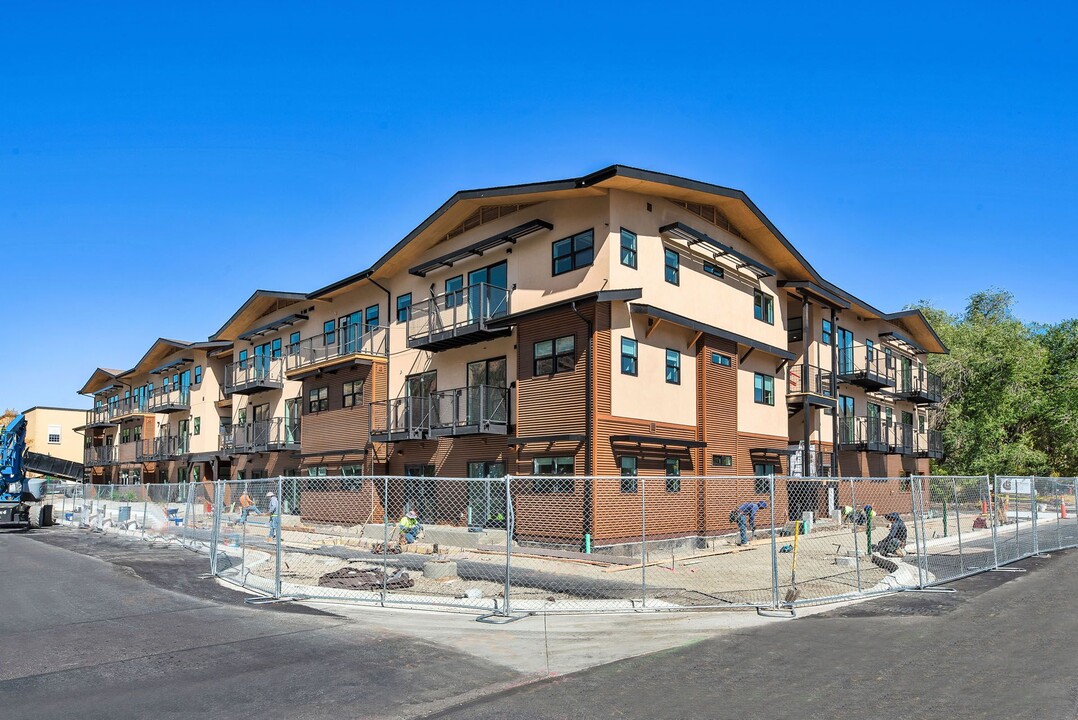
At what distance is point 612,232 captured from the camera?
22984 millimetres

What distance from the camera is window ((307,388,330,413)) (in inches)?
1357

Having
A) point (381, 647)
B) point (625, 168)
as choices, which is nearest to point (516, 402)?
point (625, 168)

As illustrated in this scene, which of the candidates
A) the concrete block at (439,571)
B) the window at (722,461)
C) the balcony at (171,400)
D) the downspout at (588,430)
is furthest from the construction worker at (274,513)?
the balcony at (171,400)

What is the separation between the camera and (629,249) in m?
23.7

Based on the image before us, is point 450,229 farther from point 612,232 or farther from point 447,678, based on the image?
point 447,678

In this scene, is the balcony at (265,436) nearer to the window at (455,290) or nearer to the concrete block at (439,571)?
the window at (455,290)

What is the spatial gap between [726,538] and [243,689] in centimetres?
2006

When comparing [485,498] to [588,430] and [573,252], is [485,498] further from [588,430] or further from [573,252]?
[573,252]

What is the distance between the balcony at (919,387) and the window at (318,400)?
1116 inches

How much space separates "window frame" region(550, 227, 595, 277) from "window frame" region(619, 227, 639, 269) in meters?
0.88

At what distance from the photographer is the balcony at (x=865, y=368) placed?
3506cm

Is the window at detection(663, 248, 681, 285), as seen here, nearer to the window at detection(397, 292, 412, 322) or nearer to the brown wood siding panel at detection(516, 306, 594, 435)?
the brown wood siding panel at detection(516, 306, 594, 435)

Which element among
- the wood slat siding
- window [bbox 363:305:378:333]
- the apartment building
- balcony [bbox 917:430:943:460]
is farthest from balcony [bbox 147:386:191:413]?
balcony [bbox 917:430:943:460]

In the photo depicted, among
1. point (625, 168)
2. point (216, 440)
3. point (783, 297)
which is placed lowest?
point (216, 440)
